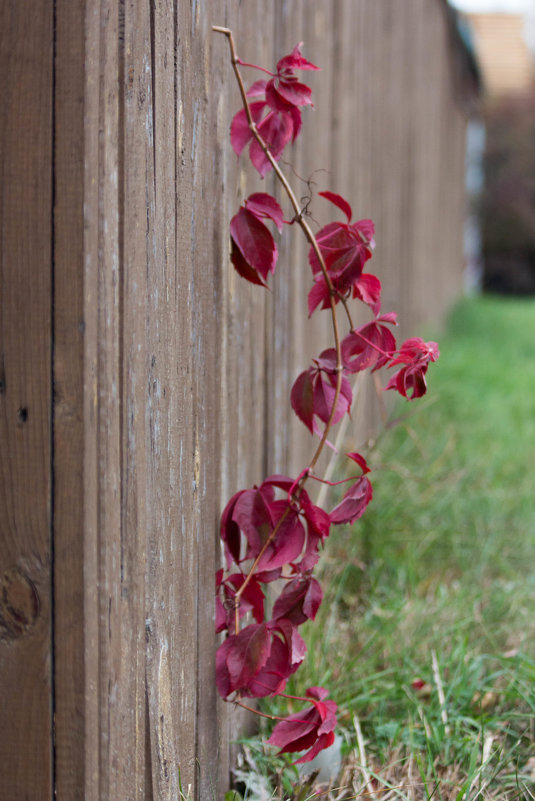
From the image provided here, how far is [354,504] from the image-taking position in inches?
54.9

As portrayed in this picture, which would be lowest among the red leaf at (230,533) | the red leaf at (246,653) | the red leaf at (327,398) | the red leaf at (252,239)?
the red leaf at (246,653)

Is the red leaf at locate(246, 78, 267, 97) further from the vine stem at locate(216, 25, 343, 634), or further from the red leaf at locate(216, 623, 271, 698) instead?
the red leaf at locate(216, 623, 271, 698)

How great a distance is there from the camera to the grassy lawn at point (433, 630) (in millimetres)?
1641

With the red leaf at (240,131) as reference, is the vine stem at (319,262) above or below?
below

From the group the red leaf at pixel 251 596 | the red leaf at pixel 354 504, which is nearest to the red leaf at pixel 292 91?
the red leaf at pixel 354 504

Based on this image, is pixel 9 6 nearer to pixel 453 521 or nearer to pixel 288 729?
pixel 288 729

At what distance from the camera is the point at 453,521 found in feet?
9.57

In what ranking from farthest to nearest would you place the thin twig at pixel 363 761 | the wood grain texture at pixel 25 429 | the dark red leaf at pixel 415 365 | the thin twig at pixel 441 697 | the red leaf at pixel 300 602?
the thin twig at pixel 441 697 < the thin twig at pixel 363 761 < the red leaf at pixel 300 602 < the dark red leaf at pixel 415 365 < the wood grain texture at pixel 25 429

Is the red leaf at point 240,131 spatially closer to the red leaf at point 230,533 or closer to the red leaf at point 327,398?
the red leaf at point 327,398

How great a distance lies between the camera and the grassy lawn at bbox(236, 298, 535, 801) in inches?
64.6

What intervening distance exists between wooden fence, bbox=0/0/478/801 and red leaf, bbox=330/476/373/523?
0.73 feet

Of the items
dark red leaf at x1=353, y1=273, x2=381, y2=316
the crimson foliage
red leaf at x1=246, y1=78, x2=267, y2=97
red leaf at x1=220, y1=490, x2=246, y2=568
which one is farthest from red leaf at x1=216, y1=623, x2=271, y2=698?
red leaf at x1=246, y1=78, x2=267, y2=97

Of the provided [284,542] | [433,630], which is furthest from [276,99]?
[433,630]

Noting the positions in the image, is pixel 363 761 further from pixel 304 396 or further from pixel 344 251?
pixel 344 251
